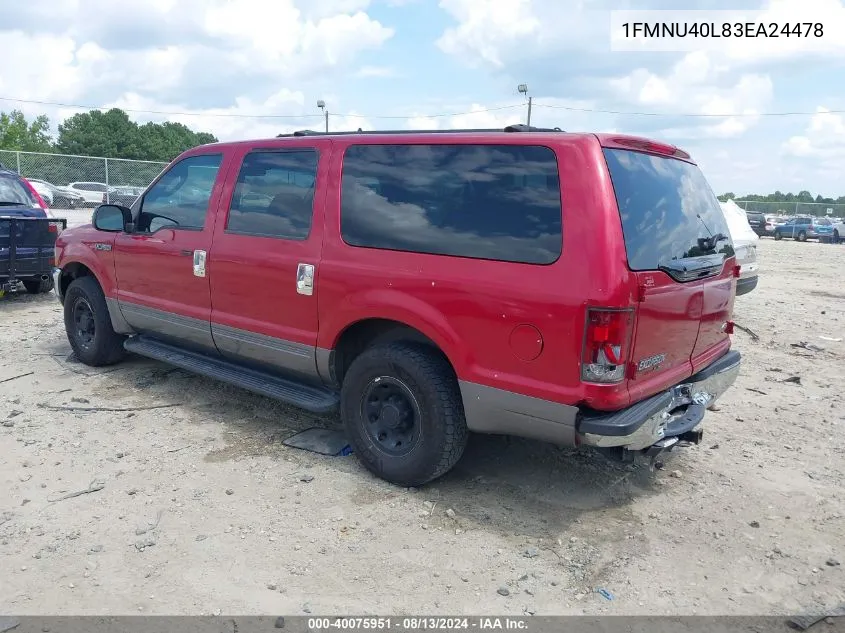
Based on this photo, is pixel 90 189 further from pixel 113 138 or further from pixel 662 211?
pixel 113 138

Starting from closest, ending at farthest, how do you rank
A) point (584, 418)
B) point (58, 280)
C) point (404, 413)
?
1. point (584, 418)
2. point (404, 413)
3. point (58, 280)

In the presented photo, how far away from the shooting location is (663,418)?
3.36 m

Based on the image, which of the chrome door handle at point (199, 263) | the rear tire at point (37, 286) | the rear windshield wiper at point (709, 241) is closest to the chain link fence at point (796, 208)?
the rear tire at point (37, 286)

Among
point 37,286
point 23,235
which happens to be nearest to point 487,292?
point 23,235

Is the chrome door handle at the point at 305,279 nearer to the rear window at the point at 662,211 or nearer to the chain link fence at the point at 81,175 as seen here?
the rear window at the point at 662,211

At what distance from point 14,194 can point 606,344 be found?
8.98 metres

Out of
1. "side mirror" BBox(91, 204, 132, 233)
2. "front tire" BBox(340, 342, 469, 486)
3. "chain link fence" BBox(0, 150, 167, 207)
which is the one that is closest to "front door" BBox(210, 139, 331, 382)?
"front tire" BBox(340, 342, 469, 486)

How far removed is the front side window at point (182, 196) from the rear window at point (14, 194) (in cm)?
485

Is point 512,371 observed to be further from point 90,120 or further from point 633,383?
point 90,120

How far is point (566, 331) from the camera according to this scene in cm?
305

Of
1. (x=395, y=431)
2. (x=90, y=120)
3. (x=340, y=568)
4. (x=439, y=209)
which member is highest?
(x=90, y=120)

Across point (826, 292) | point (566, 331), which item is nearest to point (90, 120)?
point (826, 292)

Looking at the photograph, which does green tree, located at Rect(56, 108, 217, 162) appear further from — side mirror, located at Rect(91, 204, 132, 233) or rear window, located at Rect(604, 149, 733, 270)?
rear window, located at Rect(604, 149, 733, 270)

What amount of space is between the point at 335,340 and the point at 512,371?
4.03ft
